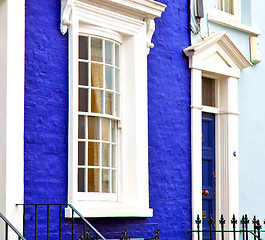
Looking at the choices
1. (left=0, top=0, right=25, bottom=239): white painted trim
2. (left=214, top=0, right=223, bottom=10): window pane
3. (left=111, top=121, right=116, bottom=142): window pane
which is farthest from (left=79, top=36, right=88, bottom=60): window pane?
(left=214, top=0, right=223, bottom=10): window pane

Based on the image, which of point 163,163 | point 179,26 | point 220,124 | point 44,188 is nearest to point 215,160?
point 220,124

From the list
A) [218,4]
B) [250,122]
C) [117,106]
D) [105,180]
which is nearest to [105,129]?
[117,106]

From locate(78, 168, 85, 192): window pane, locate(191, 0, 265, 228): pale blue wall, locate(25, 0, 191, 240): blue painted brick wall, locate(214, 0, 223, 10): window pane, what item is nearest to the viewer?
locate(25, 0, 191, 240): blue painted brick wall

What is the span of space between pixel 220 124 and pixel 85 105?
129 inches

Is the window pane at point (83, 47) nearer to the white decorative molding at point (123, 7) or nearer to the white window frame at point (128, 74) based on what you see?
the white window frame at point (128, 74)

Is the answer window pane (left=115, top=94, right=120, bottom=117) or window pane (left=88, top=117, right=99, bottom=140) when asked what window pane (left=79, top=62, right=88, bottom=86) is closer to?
window pane (left=88, top=117, right=99, bottom=140)

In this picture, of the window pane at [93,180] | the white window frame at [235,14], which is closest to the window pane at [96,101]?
the window pane at [93,180]

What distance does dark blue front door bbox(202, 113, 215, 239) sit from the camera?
11.2 metres

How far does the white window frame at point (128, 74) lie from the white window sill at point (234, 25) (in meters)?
1.60

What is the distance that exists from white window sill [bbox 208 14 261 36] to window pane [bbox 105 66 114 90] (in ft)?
8.45

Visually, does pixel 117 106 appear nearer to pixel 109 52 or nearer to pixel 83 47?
pixel 109 52

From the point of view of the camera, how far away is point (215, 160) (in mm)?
11547

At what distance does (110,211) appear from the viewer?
895 cm

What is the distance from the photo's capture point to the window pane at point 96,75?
9.26 metres
